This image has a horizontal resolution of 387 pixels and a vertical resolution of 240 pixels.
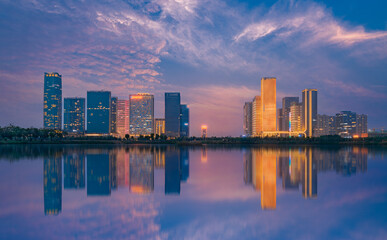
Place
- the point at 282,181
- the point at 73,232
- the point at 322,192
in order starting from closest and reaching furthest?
the point at 73,232 < the point at 322,192 < the point at 282,181

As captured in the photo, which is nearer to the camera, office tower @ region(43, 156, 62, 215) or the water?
the water

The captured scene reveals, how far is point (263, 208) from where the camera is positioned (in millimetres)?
14852

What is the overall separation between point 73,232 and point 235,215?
770 centimetres

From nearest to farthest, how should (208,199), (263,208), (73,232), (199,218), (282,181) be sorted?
(73,232) → (199,218) → (263,208) → (208,199) → (282,181)

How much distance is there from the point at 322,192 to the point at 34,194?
781 inches

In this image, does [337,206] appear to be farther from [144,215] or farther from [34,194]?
[34,194]

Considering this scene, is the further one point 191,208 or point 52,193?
point 52,193

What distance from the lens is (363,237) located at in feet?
36.3

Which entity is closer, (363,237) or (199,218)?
(363,237)

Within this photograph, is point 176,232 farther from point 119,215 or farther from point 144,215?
point 119,215

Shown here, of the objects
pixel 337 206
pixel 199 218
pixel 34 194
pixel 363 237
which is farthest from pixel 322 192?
pixel 34 194

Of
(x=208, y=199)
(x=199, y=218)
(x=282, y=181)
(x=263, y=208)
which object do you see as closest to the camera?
(x=199, y=218)

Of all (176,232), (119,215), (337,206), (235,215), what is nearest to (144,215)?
(119,215)

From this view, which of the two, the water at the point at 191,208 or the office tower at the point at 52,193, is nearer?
the water at the point at 191,208
